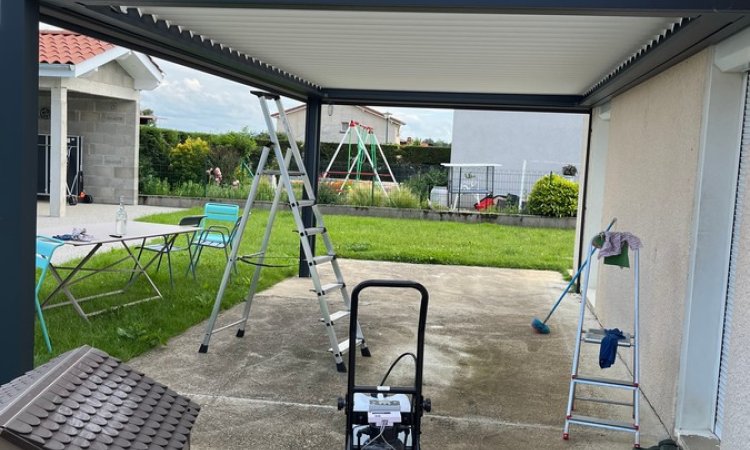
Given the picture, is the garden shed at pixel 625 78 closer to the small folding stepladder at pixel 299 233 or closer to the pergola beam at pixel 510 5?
the pergola beam at pixel 510 5

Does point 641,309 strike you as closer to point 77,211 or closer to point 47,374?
point 47,374

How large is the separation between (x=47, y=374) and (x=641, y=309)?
4.30 meters

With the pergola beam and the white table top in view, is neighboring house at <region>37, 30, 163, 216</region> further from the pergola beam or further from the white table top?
the pergola beam

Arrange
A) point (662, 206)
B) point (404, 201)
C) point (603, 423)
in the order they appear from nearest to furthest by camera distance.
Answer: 1. point (603, 423)
2. point (662, 206)
3. point (404, 201)

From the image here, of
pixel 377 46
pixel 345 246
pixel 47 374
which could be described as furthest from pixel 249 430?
pixel 345 246

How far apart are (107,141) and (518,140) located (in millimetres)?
14206

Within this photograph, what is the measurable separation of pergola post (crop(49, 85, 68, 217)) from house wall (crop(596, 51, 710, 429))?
10431 millimetres

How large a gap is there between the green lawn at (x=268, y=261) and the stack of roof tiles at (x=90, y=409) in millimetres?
3178

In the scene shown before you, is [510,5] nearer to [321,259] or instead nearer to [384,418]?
[384,418]

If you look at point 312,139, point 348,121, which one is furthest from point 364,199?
point 348,121

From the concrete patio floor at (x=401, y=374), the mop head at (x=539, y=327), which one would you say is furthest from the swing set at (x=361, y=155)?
the mop head at (x=539, y=327)

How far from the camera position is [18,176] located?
316 cm

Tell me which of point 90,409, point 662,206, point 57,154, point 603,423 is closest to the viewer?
point 90,409

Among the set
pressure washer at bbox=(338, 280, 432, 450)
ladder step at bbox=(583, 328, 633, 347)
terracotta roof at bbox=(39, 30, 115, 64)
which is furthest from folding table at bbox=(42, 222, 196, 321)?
terracotta roof at bbox=(39, 30, 115, 64)
